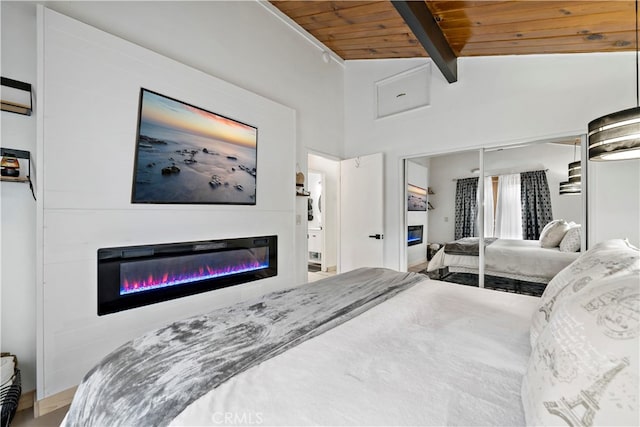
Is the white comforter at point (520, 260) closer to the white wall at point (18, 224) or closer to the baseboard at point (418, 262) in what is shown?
the baseboard at point (418, 262)

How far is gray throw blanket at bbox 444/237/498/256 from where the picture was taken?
323 centimetres

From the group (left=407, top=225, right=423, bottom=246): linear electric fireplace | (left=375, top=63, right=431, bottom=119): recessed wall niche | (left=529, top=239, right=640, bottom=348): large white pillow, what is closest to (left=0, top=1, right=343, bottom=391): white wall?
(left=375, top=63, right=431, bottom=119): recessed wall niche

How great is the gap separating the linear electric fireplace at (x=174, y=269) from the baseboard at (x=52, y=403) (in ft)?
1.64

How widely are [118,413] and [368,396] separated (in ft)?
2.38

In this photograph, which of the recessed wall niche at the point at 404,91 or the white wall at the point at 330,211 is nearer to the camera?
the recessed wall niche at the point at 404,91

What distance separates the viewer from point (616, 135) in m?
1.32

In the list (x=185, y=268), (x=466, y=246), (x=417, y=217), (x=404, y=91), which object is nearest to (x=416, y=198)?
(x=417, y=217)

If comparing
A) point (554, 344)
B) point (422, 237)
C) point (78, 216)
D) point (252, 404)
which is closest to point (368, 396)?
point (252, 404)

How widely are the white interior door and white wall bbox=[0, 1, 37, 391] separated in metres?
3.40

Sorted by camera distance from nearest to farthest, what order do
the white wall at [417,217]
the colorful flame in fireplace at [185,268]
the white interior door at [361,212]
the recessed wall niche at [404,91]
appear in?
the colorful flame in fireplace at [185,268] < the recessed wall niche at [404,91] < the white wall at [417,217] < the white interior door at [361,212]

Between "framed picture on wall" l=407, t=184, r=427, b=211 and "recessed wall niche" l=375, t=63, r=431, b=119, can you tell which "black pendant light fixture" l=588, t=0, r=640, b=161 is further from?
"recessed wall niche" l=375, t=63, r=431, b=119

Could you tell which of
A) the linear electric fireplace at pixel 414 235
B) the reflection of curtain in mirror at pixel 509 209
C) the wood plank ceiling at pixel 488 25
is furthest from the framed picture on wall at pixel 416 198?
the wood plank ceiling at pixel 488 25

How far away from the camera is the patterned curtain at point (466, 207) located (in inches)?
130

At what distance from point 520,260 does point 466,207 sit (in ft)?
2.61
